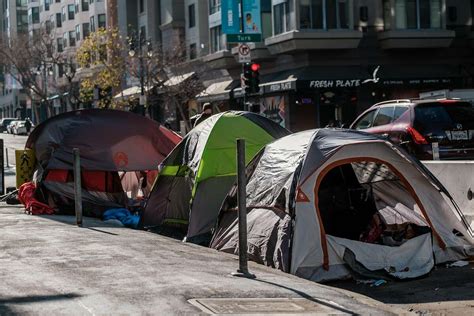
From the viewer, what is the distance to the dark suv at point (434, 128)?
15.7m

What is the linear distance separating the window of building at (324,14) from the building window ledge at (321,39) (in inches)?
24.2

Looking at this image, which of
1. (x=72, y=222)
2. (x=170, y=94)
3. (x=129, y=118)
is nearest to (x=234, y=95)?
(x=170, y=94)

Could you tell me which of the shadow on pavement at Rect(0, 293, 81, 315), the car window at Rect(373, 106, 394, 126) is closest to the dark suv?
the car window at Rect(373, 106, 394, 126)

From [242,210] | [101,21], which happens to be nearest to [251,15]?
[242,210]

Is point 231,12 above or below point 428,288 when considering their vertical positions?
above

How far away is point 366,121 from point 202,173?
7015mm

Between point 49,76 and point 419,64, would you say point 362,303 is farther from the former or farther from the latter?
point 49,76

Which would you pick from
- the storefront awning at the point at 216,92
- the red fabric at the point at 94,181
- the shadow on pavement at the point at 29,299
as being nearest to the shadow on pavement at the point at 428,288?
the shadow on pavement at the point at 29,299

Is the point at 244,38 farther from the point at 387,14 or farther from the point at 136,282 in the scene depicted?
the point at 136,282

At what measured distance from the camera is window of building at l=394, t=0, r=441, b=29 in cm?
3934

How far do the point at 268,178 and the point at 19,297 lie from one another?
13.8 feet

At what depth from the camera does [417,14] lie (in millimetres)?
39531

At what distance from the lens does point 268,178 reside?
34.3 ft

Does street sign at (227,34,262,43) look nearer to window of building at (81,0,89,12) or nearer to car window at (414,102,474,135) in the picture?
car window at (414,102,474,135)
